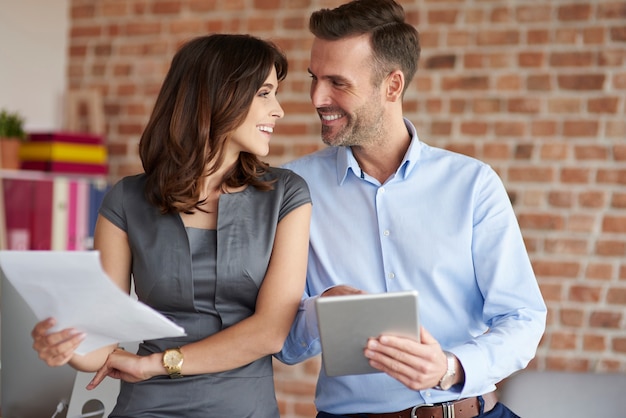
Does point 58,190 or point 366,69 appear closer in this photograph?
point 366,69

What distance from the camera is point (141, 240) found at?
1911mm

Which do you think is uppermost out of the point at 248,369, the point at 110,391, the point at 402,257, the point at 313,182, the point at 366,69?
the point at 366,69

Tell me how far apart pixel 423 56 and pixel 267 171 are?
172 centimetres

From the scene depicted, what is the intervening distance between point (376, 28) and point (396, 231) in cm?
57

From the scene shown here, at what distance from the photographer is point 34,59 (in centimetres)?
407

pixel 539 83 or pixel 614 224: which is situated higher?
pixel 539 83

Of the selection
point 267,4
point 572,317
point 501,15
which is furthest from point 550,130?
point 267,4

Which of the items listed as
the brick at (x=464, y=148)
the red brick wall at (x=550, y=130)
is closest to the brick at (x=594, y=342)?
the red brick wall at (x=550, y=130)

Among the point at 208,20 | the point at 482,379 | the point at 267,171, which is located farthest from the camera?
the point at 208,20

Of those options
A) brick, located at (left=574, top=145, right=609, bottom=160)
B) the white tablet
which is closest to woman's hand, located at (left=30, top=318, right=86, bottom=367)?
the white tablet

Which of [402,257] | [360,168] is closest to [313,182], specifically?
[360,168]

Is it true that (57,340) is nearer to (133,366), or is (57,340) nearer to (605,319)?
(133,366)

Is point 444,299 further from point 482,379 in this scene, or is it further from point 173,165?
point 173,165

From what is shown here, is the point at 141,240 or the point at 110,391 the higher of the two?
the point at 141,240
